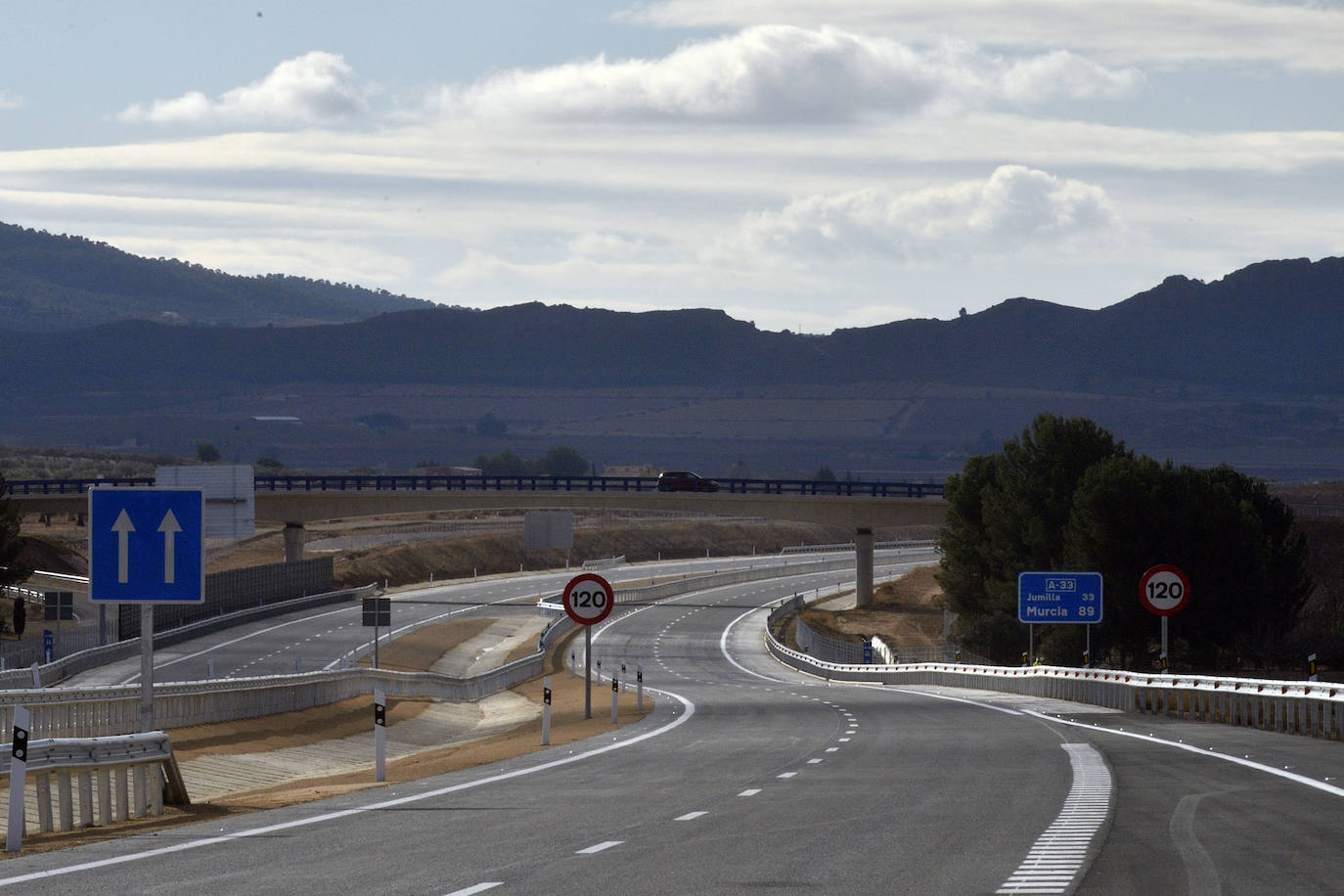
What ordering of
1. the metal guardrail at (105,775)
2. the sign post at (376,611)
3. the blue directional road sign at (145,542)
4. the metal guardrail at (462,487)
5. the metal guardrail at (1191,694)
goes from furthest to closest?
1. the metal guardrail at (462,487)
2. the sign post at (376,611)
3. the metal guardrail at (1191,694)
4. the blue directional road sign at (145,542)
5. the metal guardrail at (105,775)

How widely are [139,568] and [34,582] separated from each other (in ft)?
287

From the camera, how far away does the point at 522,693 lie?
2174 inches

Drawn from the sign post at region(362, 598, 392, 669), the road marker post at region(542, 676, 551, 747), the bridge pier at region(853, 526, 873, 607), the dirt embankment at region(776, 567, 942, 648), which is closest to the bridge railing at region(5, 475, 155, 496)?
the dirt embankment at region(776, 567, 942, 648)

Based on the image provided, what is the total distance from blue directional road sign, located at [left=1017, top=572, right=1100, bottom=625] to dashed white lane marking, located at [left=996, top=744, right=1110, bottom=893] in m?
34.5

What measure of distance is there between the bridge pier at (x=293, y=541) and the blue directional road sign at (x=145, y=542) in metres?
97.2

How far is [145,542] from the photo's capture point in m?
17.4

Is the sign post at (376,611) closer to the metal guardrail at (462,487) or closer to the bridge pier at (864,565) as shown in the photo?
the metal guardrail at (462,487)

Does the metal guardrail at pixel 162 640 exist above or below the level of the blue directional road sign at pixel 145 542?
below

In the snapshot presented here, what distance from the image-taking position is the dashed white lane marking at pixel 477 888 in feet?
35.3

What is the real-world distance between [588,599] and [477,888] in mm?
19549

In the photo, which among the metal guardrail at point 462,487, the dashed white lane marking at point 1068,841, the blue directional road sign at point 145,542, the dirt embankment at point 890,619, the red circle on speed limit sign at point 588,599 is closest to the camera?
the dashed white lane marking at point 1068,841

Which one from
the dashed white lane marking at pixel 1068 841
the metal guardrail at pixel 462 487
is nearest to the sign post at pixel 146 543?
the dashed white lane marking at pixel 1068 841

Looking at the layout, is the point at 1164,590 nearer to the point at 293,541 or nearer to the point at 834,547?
the point at 293,541

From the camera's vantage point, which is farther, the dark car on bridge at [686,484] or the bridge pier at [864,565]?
the dark car on bridge at [686,484]
